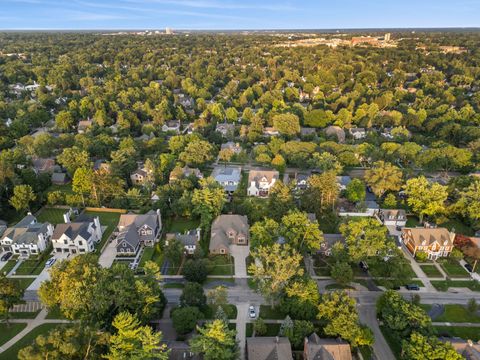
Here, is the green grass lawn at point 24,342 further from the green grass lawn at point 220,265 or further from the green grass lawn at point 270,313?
the green grass lawn at point 270,313

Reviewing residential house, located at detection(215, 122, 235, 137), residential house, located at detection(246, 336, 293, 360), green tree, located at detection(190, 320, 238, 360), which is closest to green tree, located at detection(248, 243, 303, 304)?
residential house, located at detection(246, 336, 293, 360)

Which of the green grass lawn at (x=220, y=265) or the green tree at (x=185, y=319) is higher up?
the green tree at (x=185, y=319)

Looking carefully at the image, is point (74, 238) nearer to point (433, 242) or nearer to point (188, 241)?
point (188, 241)

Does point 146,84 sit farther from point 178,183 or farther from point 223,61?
point 178,183

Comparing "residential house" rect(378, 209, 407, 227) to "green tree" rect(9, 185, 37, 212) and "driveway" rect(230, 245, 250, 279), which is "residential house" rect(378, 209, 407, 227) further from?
"green tree" rect(9, 185, 37, 212)

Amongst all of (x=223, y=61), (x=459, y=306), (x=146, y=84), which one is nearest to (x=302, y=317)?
(x=459, y=306)

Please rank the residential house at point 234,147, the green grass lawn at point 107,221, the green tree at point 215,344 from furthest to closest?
1. the residential house at point 234,147
2. the green grass lawn at point 107,221
3. the green tree at point 215,344

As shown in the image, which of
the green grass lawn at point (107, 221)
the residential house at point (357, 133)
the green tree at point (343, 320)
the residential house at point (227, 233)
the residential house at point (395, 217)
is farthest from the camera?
the residential house at point (357, 133)

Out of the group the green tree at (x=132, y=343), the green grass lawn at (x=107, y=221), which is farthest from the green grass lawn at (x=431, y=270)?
the green grass lawn at (x=107, y=221)
